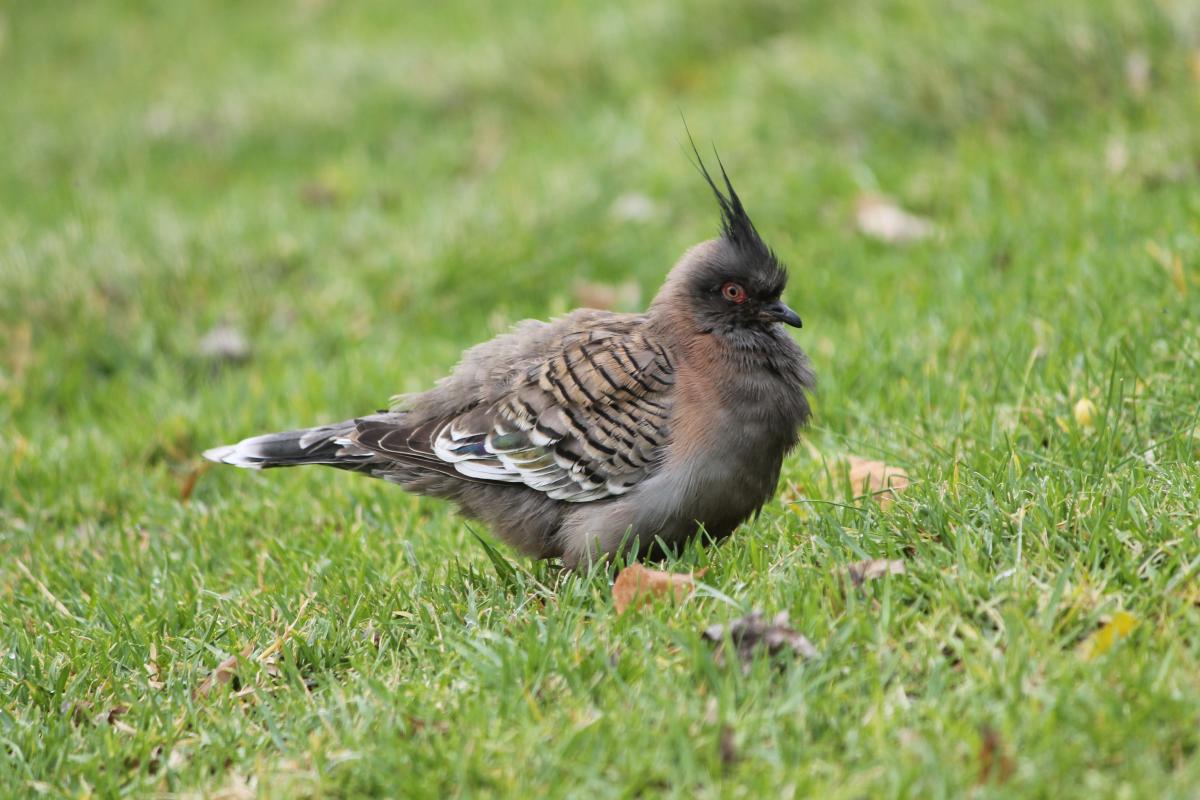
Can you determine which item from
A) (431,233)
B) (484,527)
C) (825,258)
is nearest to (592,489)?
(484,527)

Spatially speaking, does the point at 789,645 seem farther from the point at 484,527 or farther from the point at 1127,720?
the point at 484,527

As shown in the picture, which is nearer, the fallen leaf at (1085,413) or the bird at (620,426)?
the bird at (620,426)

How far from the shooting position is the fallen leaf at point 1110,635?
2896mm

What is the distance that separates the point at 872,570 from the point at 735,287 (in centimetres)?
132

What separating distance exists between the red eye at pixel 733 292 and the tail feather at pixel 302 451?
4.44 ft

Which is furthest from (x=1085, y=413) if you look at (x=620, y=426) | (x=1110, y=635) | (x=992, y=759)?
(x=992, y=759)

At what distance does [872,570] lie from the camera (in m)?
3.35

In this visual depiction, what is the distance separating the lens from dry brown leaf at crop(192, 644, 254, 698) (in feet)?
11.7

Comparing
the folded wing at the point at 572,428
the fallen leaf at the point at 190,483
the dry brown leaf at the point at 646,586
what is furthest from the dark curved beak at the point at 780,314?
the fallen leaf at the point at 190,483

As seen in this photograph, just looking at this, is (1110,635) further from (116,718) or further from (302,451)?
(302,451)

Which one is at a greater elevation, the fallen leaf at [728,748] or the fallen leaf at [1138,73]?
the fallen leaf at [1138,73]

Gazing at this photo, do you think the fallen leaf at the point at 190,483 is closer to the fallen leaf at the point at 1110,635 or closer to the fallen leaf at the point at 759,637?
the fallen leaf at the point at 759,637

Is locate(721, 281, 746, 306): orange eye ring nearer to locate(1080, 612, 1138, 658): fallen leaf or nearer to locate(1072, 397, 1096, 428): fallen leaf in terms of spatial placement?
locate(1072, 397, 1096, 428): fallen leaf

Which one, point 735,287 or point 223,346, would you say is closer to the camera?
point 735,287
